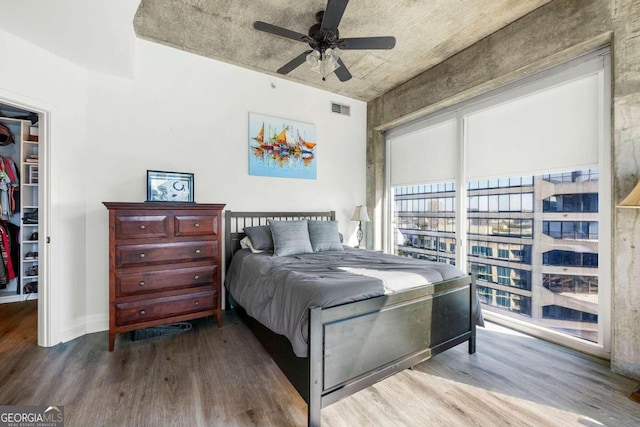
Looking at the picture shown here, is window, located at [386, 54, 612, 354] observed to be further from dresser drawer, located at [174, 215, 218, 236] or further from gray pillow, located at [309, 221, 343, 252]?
dresser drawer, located at [174, 215, 218, 236]

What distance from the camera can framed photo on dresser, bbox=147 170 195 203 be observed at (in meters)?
2.97

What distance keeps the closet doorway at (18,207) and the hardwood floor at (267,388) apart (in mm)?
1408

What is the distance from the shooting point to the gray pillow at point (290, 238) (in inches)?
119

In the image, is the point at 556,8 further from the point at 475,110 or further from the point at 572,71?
the point at 475,110

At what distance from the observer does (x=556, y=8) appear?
243 centimetres

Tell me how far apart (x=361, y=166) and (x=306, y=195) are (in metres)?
1.22

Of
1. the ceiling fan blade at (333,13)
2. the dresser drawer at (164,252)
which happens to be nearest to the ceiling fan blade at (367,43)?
the ceiling fan blade at (333,13)

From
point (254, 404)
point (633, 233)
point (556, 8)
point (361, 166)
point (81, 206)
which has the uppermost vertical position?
point (556, 8)

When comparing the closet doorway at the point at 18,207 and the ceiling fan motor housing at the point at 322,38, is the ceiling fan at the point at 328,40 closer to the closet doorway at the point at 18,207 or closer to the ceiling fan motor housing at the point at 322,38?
the ceiling fan motor housing at the point at 322,38

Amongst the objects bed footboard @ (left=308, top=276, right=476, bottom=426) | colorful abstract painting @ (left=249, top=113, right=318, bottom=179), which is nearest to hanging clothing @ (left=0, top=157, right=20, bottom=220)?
colorful abstract painting @ (left=249, top=113, right=318, bottom=179)

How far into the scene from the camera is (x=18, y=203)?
368 cm

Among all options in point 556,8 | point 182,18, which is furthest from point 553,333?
point 182,18

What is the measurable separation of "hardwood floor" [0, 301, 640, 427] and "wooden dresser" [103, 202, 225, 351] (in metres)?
0.32

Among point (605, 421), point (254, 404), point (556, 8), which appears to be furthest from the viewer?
point (556, 8)
